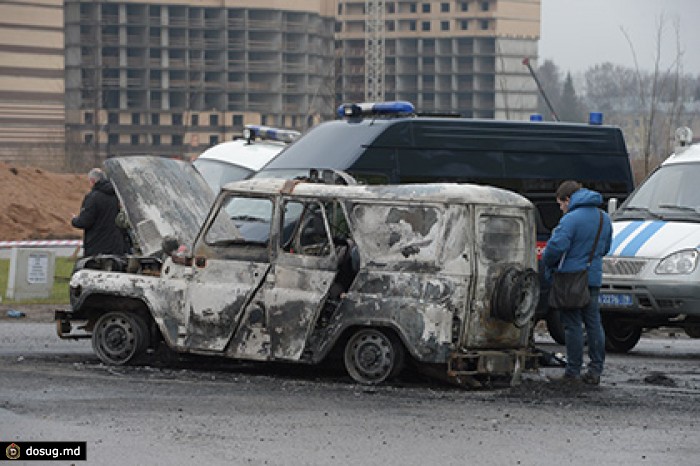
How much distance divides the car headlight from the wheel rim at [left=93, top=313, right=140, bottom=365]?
5375mm

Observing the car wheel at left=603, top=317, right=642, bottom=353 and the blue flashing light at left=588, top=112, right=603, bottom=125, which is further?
the blue flashing light at left=588, top=112, right=603, bottom=125

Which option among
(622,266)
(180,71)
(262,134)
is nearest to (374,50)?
(180,71)

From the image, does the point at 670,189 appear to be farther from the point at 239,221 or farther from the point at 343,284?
the point at 239,221

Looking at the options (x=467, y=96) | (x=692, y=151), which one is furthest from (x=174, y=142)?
(x=692, y=151)

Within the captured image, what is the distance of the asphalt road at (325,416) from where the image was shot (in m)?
9.20

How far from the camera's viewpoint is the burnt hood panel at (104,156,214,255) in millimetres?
14367

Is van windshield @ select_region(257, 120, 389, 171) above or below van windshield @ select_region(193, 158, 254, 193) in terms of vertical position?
above

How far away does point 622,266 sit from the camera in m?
16.1

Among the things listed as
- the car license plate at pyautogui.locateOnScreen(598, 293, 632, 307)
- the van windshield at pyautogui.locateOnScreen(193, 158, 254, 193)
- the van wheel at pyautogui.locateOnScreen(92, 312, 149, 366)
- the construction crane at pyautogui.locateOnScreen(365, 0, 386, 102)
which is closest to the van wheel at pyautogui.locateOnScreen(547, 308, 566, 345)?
the car license plate at pyautogui.locateOnScreen(598, 293, 632, 307)

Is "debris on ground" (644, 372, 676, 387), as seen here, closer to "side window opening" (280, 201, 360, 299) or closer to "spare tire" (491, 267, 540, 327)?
"spare tire" (491, 267, 540, 327)

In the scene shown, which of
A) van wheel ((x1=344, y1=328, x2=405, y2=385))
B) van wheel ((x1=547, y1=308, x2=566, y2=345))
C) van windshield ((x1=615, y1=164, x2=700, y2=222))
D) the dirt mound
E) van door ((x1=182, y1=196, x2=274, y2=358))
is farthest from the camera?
the dirt mound

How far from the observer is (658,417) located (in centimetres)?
1106

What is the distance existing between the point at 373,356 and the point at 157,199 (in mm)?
3060

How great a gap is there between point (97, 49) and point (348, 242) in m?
92.7
